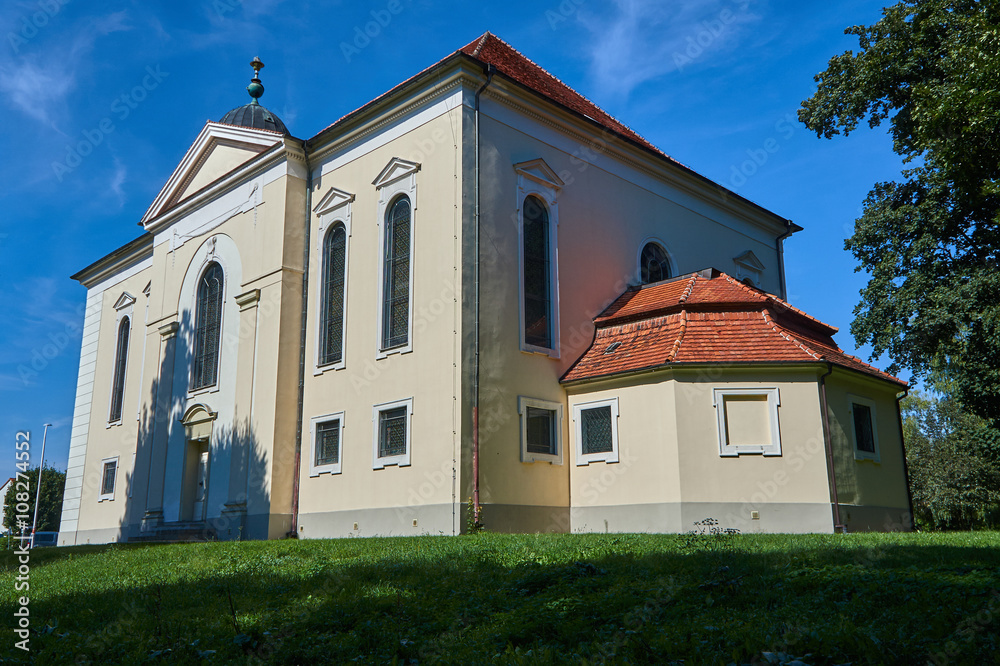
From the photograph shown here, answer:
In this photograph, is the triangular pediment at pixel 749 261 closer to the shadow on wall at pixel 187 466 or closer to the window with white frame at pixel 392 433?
the window with white frame at pixel 392 433

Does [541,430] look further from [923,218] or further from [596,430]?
[923,218]

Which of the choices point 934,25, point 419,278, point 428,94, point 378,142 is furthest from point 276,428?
point 934,25

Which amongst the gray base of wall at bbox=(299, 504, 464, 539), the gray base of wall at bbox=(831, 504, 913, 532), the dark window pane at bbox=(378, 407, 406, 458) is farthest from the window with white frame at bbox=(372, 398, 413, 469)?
the gray base of wall at bbox=(831, 504, 913, 532)

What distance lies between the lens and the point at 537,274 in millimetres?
20062

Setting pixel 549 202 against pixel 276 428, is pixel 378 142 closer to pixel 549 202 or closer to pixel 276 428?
pixel 549 202

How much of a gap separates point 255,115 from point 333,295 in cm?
1257

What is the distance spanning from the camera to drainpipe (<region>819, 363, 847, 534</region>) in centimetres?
1706

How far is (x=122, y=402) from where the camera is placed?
30484mm

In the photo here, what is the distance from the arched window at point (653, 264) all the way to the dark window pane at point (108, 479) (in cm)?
1992

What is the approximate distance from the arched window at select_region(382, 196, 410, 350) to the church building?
0.05 m

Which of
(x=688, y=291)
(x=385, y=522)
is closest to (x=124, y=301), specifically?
A: (x=385, y=522)

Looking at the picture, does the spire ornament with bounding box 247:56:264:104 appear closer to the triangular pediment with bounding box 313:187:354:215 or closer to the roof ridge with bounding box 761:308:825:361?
the triangular pediment with bounding box 313:187:354:215

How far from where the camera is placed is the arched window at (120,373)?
100ft

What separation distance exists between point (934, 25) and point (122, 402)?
2840 centimetres
